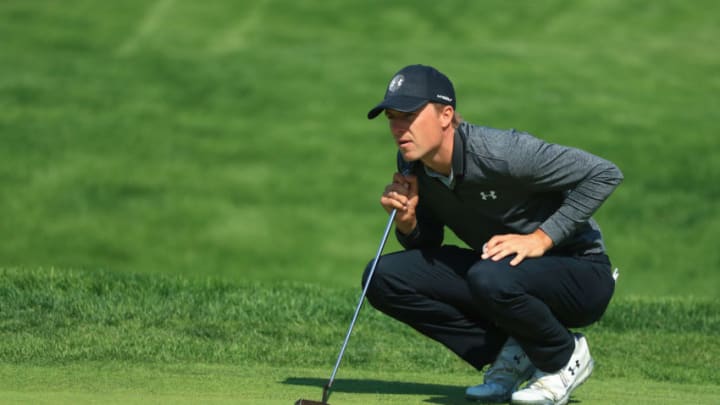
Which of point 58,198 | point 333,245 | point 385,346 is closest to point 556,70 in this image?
point 333,245

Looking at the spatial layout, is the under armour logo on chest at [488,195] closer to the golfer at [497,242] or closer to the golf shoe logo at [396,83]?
the golfer at [497,242]

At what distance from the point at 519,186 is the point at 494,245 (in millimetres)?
217

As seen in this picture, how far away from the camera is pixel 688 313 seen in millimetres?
7844

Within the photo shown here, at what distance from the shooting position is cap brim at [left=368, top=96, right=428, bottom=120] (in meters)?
4.22

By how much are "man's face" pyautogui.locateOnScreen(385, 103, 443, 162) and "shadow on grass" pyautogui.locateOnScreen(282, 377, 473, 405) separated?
0.87 metres

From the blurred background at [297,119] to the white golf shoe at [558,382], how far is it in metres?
9.89

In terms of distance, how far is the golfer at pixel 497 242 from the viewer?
4.26 m

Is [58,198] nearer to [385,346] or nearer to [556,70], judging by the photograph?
[556,70]

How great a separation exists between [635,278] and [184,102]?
8.91m

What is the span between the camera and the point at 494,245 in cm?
433

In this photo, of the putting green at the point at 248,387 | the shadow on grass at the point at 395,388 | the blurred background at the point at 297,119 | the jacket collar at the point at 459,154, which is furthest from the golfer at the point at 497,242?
the blurred background at the point at 297,119

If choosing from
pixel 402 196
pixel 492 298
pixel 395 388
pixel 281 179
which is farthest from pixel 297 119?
pixel 492 298

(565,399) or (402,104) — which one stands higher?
(402,104)

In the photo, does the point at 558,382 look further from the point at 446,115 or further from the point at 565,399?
the point at 446,115
